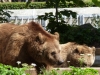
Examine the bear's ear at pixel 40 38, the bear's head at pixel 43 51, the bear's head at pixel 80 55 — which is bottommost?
the bear's head at pixel 80 55

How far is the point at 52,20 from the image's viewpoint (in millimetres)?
11617

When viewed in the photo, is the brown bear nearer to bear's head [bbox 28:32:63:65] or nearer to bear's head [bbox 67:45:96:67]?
bear's head [bbox 67:45:96:67]

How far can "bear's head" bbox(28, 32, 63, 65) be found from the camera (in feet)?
24.5

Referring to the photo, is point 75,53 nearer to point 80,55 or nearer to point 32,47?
point 80,55

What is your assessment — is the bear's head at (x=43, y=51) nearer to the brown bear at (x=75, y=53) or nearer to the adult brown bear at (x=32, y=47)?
the adult brown bear at (x=32, y=47)

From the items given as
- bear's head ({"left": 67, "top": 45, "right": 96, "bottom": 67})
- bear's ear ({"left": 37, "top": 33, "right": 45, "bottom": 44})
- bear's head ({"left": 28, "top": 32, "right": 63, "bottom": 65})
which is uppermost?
bear's ear ({"left": 37, "top": 33, "right": 45, "bottom": 44})

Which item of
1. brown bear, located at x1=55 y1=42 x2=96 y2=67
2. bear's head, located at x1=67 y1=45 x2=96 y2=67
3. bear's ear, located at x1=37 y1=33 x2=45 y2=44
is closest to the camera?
bear's ear, located at x1=37 y1=33 x2=45 y2=44

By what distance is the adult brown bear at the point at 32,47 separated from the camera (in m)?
7.49

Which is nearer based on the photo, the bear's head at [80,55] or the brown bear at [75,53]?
the bear's head at [80,55]

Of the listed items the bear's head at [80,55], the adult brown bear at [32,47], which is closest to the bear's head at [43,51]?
the adult brown bear at [32,47]

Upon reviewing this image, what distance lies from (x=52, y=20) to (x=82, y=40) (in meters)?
1.18

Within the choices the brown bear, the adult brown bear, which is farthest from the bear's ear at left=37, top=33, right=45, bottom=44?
the brown bear

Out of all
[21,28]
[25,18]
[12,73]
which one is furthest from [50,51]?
[25,18]

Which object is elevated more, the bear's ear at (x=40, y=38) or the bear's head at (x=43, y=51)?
the bear's ear at (x=40, y=38)
